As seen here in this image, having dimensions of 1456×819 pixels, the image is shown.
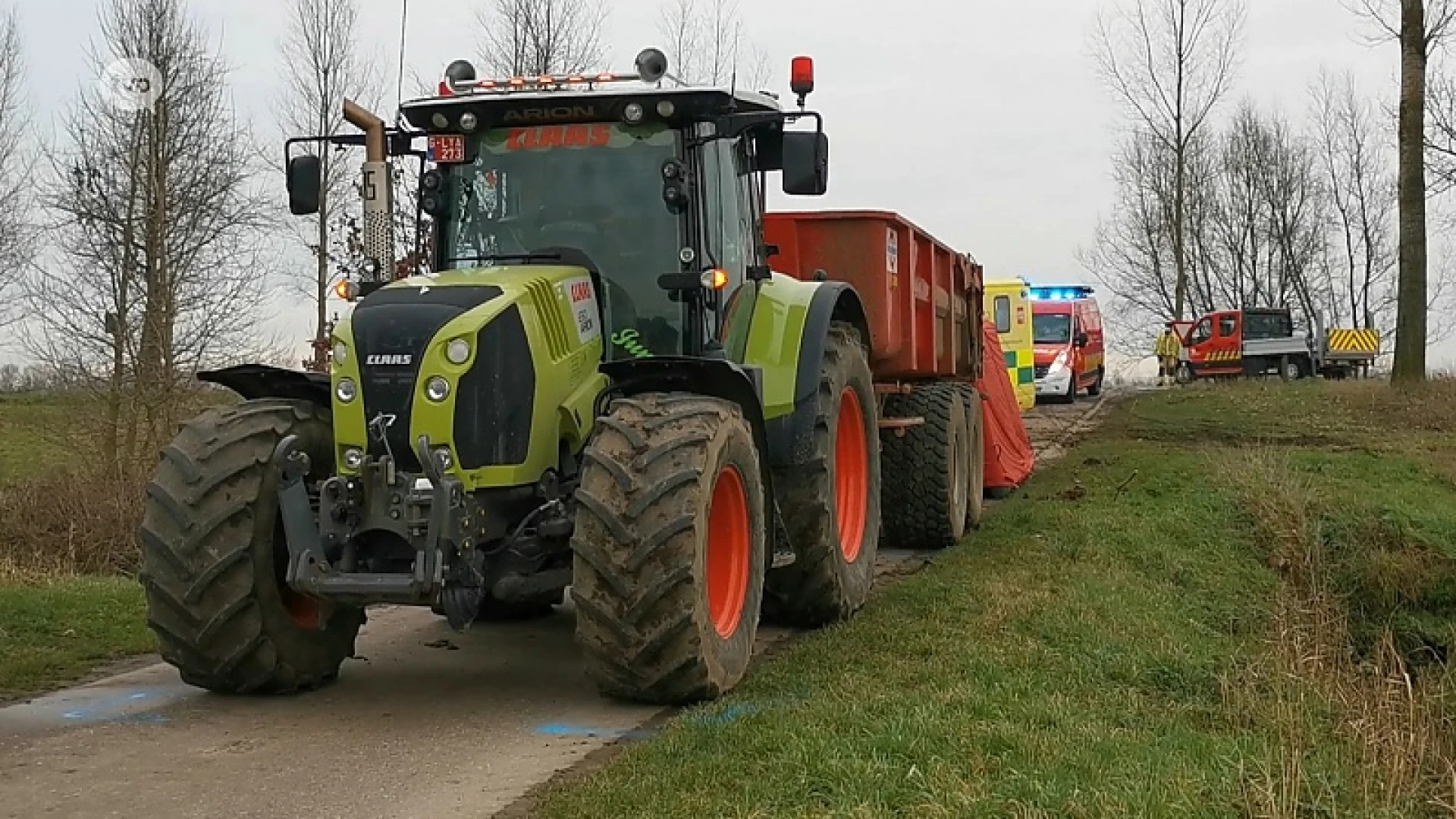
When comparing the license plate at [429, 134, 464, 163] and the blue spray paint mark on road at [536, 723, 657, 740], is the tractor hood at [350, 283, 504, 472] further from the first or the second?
the license plate at [429, 134, 464, 163]

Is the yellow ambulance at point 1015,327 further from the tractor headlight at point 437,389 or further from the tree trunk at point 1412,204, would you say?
the tractor headlight at point 437,389

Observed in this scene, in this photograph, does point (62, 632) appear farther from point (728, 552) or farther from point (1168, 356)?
A: point (1168, 356)

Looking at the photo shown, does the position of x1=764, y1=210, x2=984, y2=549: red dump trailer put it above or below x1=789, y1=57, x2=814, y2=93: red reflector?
below

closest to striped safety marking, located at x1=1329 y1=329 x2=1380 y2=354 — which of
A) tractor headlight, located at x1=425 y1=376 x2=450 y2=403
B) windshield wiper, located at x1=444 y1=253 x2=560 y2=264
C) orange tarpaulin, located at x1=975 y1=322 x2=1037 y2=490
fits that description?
orange tarpaulin, located at x1=975 y1=322 x2=1037 y2=490

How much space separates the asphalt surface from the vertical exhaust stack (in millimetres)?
2068

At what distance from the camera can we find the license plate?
25.8ft

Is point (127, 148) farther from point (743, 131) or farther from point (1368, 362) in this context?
point (1368, 362)

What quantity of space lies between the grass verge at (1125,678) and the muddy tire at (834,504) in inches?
10.1

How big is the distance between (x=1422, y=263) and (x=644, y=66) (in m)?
21.0

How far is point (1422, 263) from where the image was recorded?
82.5 feet

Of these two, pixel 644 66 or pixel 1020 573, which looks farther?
pixel 1020 573

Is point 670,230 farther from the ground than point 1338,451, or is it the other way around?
point 670,230

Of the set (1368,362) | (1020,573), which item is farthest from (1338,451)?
(1368,362)

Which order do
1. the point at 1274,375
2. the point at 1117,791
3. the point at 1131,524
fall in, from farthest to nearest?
the point at 1274,375
the point at 1131,524
the point at 1117,791
